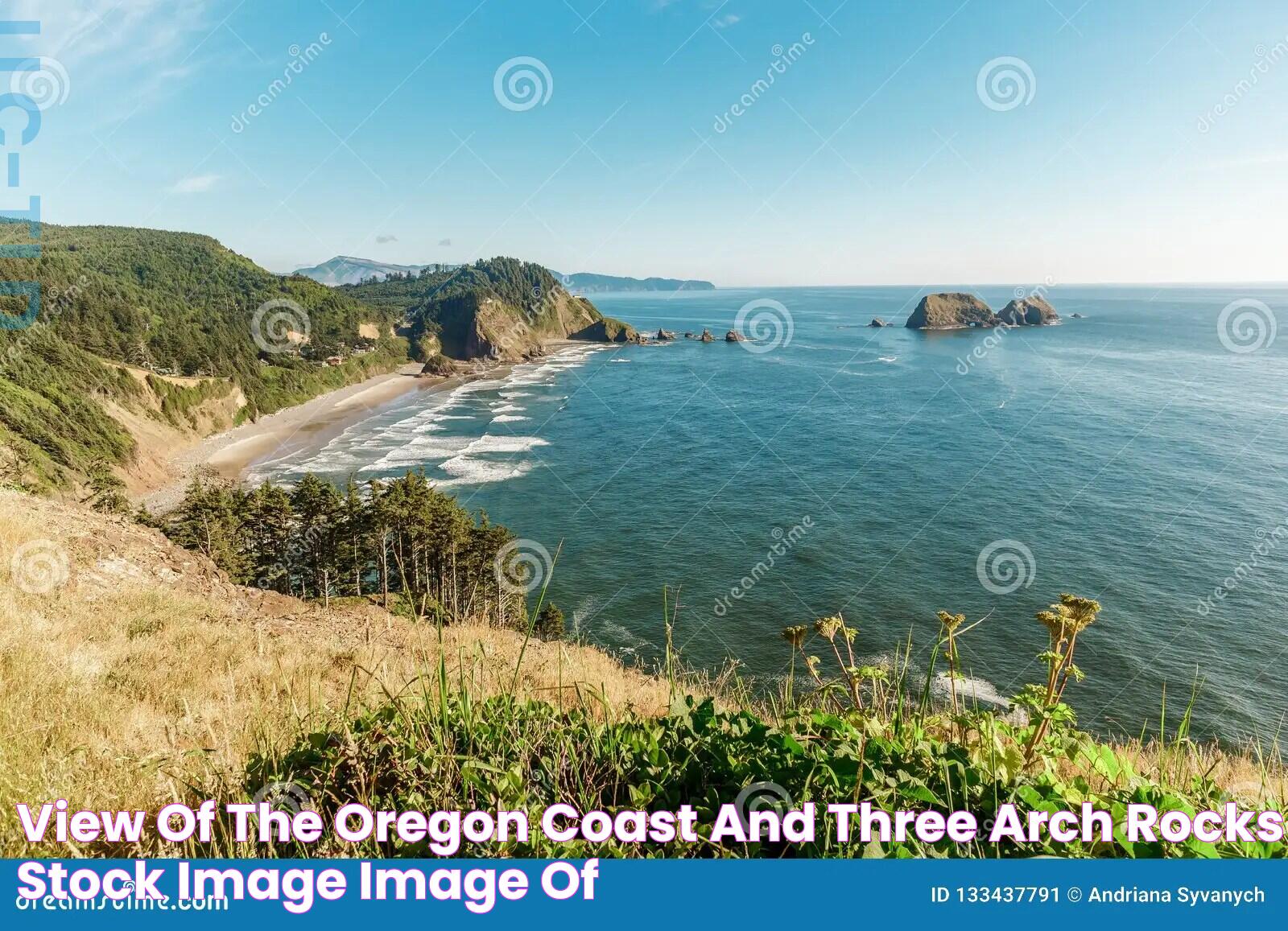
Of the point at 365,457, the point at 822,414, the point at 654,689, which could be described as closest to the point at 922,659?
the point at 654,689

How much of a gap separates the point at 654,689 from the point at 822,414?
69.2 m

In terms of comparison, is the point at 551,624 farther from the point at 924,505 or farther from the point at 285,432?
the point at 285,432

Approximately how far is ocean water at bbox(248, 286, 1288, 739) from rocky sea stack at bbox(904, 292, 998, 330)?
59.6m

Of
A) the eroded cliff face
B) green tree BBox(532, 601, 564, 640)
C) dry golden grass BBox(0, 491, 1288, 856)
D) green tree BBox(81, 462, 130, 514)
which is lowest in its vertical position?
green tree BBox(532, 601, 564, 640)

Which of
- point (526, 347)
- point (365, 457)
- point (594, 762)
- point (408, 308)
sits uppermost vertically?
point (408, 308)

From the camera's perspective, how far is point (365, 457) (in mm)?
65250

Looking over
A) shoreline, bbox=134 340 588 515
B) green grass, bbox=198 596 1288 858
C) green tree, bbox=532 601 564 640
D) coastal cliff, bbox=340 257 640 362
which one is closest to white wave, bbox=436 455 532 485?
shoreline, bbox=134 340 588 515

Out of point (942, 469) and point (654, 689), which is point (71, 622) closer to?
point (654, 689)

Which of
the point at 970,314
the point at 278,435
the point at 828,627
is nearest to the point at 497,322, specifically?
the point at 278,435

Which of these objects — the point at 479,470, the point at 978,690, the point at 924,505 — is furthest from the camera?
the point at 479,470

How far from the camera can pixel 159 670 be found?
18.5 feet

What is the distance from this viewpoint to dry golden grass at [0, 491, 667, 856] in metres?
3.06

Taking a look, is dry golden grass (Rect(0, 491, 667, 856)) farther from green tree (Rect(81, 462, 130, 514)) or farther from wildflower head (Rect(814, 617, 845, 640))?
green tree (Rect(81, 462, 130, 514))

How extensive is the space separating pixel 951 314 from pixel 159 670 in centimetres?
17645
